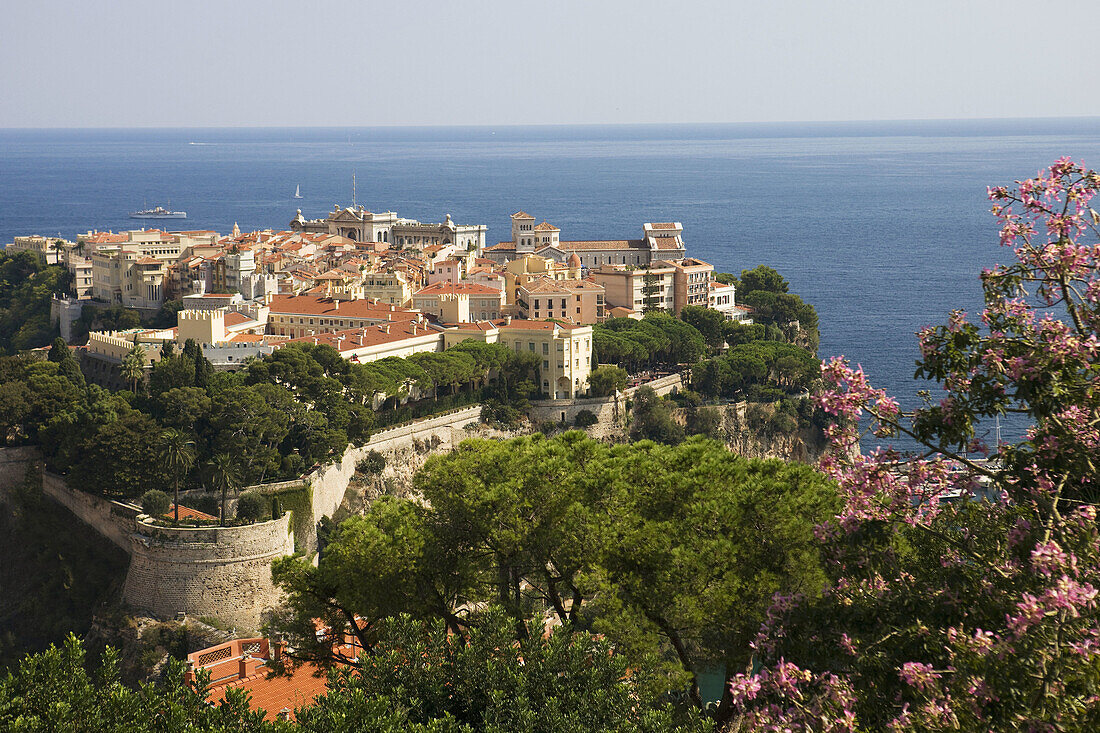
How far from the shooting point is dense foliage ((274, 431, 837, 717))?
14.3m

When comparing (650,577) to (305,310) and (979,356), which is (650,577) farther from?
(305,310)

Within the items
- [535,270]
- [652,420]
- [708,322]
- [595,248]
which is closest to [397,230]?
[595,248]

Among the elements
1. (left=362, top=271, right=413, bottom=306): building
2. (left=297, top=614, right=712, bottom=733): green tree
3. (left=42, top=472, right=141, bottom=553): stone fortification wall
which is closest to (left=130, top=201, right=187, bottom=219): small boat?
(left=362, top=271, right=413, bottom=306): building

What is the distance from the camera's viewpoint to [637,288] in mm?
56281

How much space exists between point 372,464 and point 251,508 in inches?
268

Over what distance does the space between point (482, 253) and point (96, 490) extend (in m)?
37.5

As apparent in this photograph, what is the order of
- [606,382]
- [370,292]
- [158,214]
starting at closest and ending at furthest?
[606,382] < [370,292] < [158,214]

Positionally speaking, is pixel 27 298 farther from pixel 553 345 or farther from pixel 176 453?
pixel 176 453

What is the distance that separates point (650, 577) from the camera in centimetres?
1503

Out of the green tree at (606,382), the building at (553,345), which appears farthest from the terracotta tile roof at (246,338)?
the green tree at (606,382)

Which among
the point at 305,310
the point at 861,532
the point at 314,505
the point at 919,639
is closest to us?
the point at 919,639

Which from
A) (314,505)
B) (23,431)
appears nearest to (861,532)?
(314,505)

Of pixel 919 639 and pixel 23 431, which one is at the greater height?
pixel 919 639

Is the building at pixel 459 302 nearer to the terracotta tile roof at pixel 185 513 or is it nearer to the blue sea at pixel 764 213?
the blue sea at pixel 764 213
